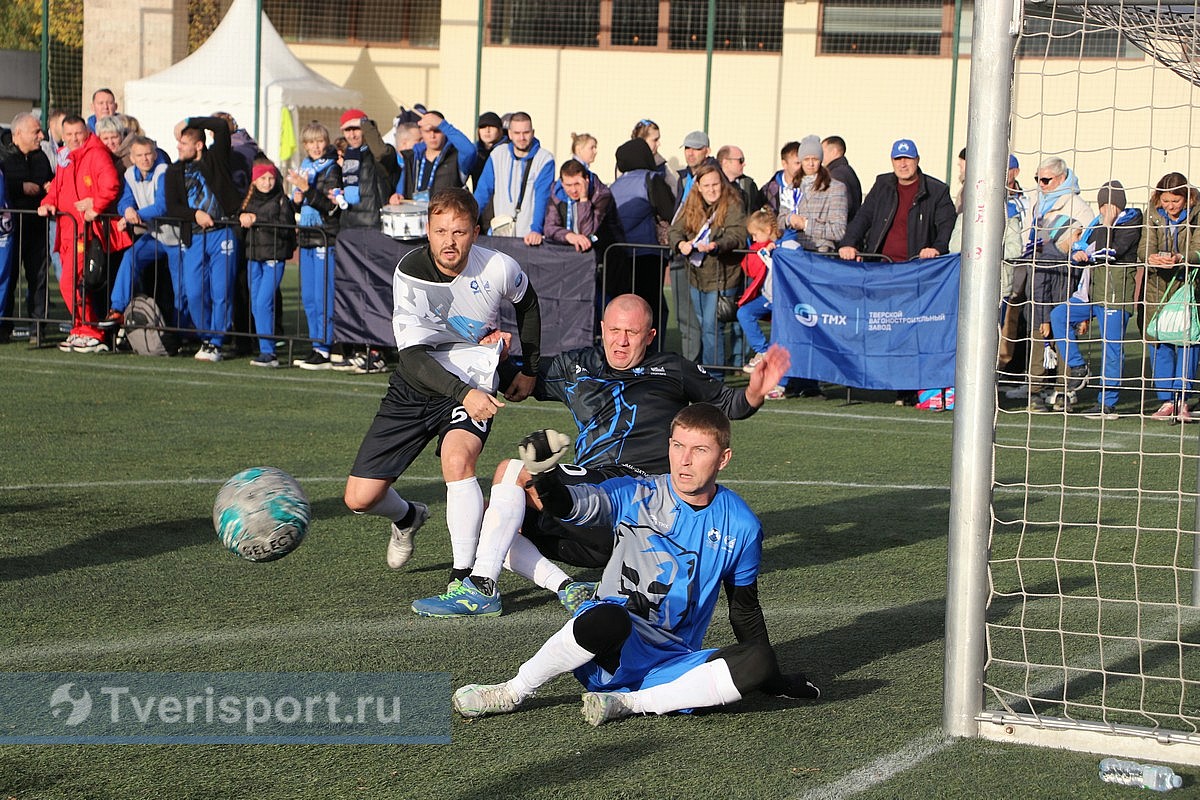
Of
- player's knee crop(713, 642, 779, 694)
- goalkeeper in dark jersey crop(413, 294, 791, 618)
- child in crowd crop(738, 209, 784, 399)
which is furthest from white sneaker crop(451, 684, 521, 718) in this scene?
child in crowd crop(738, 209, 784, 399)

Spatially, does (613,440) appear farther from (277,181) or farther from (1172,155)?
(1172,155)

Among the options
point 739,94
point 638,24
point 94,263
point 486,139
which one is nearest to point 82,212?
point 94,263

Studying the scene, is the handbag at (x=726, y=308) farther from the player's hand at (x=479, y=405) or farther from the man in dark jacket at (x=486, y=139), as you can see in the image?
the player's hand at (x=479, y=405)

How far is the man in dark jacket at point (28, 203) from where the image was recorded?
1516 centimetres

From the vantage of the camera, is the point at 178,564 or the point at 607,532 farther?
the point at 178,564

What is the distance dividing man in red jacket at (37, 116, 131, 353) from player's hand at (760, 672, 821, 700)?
11109 mm

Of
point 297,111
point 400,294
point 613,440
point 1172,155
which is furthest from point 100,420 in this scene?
point 297,111

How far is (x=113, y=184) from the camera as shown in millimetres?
14672

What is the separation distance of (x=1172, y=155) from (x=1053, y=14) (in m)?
18.3

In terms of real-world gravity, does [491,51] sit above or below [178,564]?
above

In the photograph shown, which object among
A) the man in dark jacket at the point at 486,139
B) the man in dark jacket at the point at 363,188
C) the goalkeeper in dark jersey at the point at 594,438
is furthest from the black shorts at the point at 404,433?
the man in dark jacket at the point at 486,139

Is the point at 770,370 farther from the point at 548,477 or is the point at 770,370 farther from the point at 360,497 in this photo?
the point at 360,497

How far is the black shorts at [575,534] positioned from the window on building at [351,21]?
2724 centimetres

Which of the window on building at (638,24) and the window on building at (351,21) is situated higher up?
the window on building at (351,21)
